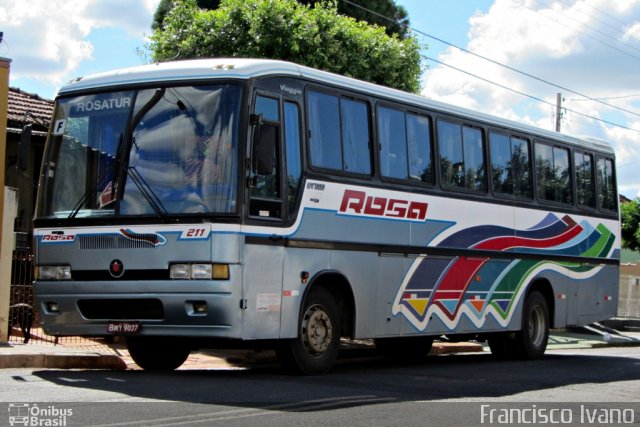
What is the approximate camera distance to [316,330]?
1341 cm

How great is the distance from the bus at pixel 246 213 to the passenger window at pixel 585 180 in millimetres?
4545

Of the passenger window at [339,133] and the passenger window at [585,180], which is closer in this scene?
the passenger window at [339,133]

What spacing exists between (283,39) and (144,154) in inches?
451

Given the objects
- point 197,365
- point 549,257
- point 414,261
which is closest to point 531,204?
point 549,257

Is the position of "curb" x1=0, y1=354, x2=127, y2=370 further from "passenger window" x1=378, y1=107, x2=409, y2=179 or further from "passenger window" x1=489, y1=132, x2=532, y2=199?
"passenger window" x1=489, y1=132, x2=532, y2=199

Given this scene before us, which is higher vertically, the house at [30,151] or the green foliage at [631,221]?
the green foliage at [631,221]

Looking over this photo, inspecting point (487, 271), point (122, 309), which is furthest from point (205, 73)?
point (487, 271)

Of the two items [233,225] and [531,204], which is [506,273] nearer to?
[531,204]

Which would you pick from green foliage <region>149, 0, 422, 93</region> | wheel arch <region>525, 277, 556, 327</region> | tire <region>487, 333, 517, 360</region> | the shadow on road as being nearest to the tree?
green foliage <region>149, 0, 422, 93</region>

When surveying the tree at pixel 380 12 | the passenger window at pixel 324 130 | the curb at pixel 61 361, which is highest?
the tree at pixel 380 12

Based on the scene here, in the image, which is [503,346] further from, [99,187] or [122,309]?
[99,187]

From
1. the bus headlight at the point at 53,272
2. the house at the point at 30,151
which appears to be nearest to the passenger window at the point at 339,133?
the bus headlight at the point at 53,272

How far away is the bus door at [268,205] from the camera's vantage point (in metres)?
12.2

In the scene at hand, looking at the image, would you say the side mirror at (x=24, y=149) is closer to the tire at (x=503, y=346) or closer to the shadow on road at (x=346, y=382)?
the shadow on road at (x=346, y=382)
